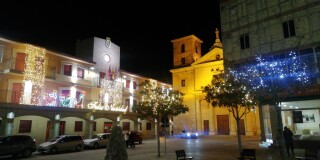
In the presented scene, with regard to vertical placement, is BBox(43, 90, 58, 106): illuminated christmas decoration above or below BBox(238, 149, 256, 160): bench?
above

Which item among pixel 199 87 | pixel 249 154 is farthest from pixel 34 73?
pixel 199 87

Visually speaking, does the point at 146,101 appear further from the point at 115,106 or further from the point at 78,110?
the point at 115,106

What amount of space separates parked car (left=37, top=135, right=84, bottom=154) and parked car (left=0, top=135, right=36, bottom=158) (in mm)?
1269

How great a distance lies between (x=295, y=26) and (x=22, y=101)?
89.3 feet

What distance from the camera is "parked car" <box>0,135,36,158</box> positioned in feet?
60.7

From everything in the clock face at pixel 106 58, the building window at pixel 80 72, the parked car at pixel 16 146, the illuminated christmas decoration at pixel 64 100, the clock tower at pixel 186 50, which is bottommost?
the parked car at pixel 16 146

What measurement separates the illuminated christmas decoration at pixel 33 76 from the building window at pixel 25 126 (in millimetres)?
2291

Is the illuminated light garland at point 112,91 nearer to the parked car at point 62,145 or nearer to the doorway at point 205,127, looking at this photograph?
the parked car at point 62,145

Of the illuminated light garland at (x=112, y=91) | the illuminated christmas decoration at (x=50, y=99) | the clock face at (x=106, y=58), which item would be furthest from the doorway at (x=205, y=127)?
the illuminated christmas decoration at (x=50, y=99)

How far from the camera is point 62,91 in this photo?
3042 centimetres

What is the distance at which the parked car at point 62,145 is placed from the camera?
2173 cm

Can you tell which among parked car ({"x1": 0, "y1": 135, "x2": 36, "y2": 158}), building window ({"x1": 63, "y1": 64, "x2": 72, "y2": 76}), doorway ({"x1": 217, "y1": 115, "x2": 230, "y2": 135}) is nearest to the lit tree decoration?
parked car ({"x1": 0, "y1": 135, "x2": 36, "y2": 158})

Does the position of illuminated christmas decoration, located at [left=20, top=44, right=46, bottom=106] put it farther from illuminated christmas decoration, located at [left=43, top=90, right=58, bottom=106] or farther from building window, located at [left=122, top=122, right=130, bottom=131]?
building window, located at [left=122, top=122, right=130, bottom=131]

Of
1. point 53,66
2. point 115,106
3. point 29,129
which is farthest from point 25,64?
point 115,106
